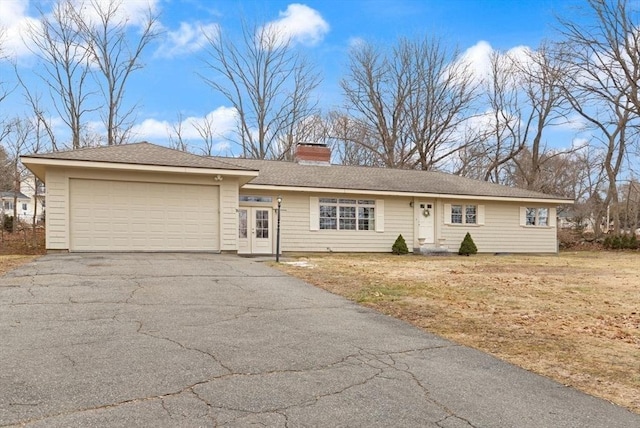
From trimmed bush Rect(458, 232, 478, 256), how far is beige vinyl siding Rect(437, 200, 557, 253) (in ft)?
2.03

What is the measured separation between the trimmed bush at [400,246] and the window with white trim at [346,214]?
44.8 inches

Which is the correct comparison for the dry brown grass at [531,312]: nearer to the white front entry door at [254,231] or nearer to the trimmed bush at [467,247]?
the white front entry door at [254,231]

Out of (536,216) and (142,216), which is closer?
(142,216)

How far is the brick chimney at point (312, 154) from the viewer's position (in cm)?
2122

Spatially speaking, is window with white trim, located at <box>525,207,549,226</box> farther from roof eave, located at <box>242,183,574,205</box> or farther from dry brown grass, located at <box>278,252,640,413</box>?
dry brown grass, located at <box>278,252,640,413</box>

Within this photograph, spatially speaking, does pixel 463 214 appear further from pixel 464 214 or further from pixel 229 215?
pixel 229 215

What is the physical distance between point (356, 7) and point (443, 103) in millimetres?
13793

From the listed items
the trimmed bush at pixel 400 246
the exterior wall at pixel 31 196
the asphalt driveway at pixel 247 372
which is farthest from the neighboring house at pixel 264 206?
the exterior wall at pixel 31 196

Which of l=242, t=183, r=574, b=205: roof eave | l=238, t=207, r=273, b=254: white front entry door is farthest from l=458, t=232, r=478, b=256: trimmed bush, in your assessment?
l=238, t=207, r=273, b=254: white front entry door

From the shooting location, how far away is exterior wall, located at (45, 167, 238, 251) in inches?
508

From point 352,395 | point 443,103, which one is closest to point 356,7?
point 443,103

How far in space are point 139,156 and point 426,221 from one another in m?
11.5

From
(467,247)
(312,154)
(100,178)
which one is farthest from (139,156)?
(467,247)

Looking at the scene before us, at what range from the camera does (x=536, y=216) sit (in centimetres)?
2122
